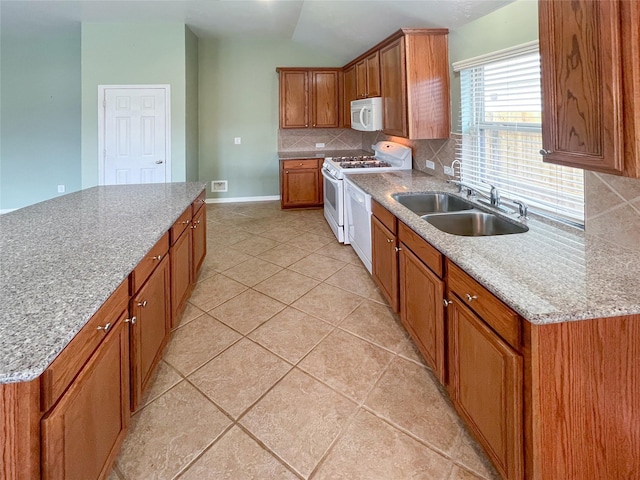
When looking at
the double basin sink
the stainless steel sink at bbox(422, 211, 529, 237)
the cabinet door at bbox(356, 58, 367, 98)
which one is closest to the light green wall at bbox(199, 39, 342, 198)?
the cabinet door at bbox(356, 58, 367, 98)

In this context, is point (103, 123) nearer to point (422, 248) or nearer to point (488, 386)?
point (422, 248)

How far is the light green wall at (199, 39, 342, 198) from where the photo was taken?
6168mm

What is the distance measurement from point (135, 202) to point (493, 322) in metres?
2.30

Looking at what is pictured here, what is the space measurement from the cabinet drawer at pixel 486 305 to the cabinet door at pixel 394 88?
6.66 ft

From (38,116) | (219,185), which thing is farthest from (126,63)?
(219,185)

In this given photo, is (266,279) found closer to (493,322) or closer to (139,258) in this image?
(139,258)

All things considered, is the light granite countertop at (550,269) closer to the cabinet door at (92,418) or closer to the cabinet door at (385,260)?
the cabinet door at (385,260)

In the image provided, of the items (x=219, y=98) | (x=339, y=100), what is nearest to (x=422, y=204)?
(x=339, y=100)

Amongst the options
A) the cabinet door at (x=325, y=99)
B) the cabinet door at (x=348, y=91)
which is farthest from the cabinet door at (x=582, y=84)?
the cabinet door at (x=325, y=99)

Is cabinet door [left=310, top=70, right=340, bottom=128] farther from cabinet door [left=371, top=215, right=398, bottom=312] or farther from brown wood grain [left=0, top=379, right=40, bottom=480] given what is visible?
brown wood grain [left=0, top=379, right=40, bottom=480]

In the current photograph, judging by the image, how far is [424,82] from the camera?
3.10m

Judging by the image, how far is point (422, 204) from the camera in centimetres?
270

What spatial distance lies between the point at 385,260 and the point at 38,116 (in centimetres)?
618

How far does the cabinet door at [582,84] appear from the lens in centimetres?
112
